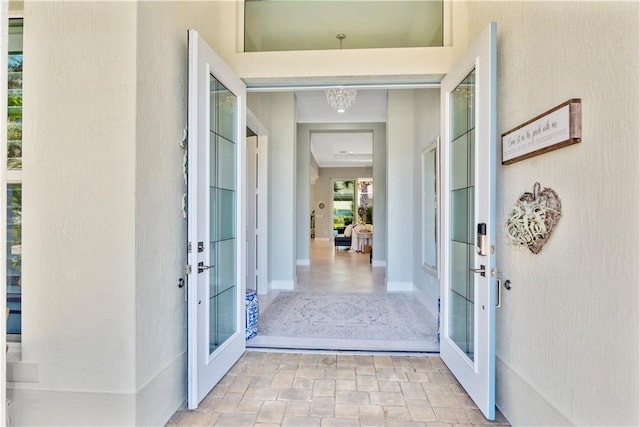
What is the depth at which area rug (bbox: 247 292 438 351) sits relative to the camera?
332 cm

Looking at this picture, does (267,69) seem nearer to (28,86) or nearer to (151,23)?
(151,23)

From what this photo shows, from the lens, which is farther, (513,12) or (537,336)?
(513,12)

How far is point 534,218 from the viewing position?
5.89ft

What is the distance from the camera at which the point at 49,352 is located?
191cm

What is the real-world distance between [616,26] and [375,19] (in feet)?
7.08

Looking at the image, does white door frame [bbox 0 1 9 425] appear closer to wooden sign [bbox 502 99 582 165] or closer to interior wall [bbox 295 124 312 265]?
wooden sign [bbox 502 99 582 165]

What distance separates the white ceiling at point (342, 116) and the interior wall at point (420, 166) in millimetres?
874

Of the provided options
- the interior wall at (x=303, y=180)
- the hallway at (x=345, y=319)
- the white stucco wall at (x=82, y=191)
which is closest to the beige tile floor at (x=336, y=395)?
the hallway at (x=345, y=319)

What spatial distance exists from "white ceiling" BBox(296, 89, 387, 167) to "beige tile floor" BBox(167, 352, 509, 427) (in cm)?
390

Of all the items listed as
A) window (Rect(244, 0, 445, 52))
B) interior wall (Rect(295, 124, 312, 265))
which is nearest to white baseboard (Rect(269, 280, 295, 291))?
interior wall (Rect(295, 124, 312, 265))

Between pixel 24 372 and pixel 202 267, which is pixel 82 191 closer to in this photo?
pixel 202 267

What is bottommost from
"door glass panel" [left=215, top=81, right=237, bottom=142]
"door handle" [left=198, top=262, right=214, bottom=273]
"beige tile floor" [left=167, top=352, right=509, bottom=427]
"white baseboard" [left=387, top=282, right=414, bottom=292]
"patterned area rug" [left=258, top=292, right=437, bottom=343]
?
"beige tile floor" [left=167, top=352, right=509, bottom=427]

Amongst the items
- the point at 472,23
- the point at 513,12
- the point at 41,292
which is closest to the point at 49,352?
the point at 41,292

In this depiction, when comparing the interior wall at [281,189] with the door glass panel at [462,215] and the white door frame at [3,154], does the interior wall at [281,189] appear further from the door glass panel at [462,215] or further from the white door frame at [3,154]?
the white door frame at [3,154]
